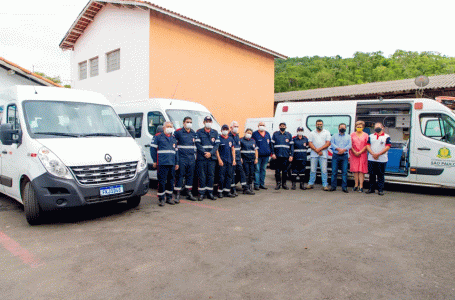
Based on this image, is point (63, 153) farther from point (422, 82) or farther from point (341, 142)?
point (422, 82)

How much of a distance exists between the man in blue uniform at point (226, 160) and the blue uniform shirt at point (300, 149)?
2.02 meters

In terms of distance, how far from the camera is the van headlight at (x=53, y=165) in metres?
5.18

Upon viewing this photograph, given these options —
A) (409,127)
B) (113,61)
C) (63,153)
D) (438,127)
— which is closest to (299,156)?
(409,127)

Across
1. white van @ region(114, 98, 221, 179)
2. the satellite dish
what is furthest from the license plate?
the satellite dish

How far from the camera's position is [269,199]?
7.76 metres

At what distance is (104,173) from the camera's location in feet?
18.1

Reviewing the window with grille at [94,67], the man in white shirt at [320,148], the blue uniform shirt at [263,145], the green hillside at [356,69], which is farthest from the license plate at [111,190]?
the green hillside at [356,69]

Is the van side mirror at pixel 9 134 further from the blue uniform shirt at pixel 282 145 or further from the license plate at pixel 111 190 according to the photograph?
the blue uniform shirt at pixel 282 145

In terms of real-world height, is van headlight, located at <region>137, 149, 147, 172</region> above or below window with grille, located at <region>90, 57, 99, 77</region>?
below

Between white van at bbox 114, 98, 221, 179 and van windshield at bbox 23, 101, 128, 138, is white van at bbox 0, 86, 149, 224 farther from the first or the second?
white van at bbox 114, 98, 221, 179

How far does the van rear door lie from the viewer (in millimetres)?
8109

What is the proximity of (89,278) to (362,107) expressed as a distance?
8.38 m

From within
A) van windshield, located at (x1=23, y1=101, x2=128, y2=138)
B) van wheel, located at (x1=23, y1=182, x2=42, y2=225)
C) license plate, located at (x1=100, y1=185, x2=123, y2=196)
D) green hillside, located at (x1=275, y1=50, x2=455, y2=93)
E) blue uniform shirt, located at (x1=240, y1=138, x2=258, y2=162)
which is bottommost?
van wheel, located at (x1=23, y1=182, x2=42, y2=225)

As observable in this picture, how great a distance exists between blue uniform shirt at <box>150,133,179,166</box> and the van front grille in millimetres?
915
